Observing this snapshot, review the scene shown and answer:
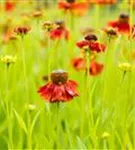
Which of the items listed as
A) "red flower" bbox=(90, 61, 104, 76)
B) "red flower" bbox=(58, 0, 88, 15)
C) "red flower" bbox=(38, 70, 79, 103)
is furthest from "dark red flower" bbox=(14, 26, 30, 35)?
"red flower" bbox=(58, 0, 88, 15)

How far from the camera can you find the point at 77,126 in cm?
164

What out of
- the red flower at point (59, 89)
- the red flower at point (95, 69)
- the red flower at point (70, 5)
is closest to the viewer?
the red flower at point (59, 89)

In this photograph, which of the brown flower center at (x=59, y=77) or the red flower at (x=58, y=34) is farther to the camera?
the red flower at (x=58, y=34)

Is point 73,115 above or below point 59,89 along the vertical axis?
below

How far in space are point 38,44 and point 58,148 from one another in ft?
4.42

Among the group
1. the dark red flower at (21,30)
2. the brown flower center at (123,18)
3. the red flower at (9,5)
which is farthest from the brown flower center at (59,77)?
the red flower at (9,5)

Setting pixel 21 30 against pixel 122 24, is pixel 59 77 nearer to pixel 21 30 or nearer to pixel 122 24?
pixel 21 30

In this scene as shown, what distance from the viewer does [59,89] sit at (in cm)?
132

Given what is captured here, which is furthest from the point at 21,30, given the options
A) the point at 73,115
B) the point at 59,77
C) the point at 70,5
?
the point at 70,5

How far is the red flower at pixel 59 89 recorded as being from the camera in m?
1.27

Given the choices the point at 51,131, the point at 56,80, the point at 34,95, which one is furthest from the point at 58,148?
the point at 34,95

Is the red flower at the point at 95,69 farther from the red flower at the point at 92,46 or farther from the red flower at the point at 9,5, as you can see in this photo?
the red flower at the point at 9,5

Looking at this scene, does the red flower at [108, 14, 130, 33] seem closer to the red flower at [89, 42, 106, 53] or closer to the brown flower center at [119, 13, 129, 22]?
the brown flower center at [119, 13, 129, 22]

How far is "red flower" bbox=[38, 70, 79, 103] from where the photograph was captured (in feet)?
4.17
